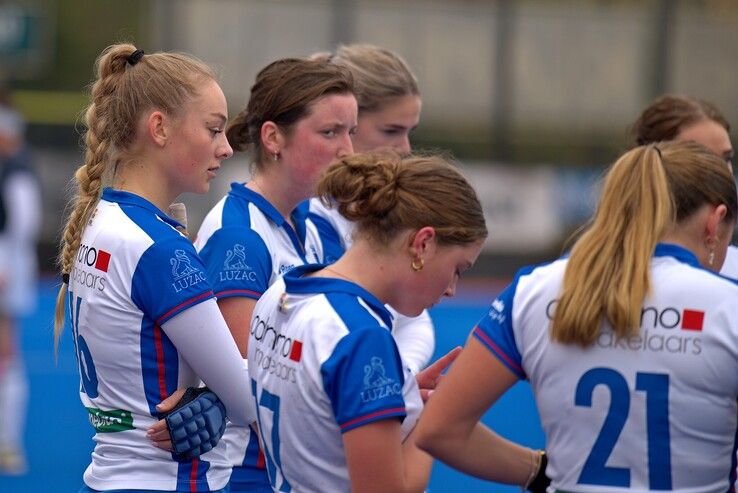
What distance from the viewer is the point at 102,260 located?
2.99 m

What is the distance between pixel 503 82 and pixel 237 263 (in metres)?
18.0

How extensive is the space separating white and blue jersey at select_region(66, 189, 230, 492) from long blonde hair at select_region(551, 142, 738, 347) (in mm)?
903

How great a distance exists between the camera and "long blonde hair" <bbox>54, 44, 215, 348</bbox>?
10.3ft

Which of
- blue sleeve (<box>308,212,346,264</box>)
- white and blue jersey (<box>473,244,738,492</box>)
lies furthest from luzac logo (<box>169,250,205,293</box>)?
blue sleeve (<box>308,212,346,264</box>)

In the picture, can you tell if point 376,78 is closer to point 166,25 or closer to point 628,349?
point 628,349

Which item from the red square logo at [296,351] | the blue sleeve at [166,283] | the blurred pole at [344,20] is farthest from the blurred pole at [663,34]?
the red square logo at [296,351]

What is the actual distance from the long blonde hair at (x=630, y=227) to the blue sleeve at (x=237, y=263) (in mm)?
998

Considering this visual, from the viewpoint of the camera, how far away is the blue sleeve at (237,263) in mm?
3277

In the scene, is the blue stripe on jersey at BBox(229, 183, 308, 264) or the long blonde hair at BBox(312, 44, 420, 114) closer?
the blue stripe on jersey at BBox(229, 183, 308, 264)

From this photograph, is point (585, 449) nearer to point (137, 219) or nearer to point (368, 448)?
point (368, 448)

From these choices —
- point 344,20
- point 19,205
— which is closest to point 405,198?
point 19,205

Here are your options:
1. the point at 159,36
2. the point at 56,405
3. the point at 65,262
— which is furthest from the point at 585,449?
the point at 159,36

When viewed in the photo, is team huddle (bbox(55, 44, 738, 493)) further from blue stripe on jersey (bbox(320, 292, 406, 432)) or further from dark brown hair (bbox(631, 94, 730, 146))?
dark brown hair (bbox(631, 94, 730, 146))

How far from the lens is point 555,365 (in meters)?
2.62
